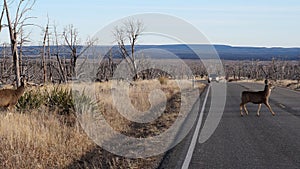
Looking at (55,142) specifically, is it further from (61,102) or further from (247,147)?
(61,102)

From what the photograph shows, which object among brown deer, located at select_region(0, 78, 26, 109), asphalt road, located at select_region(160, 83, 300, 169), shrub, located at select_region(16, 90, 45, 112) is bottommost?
asphalt road, located at select_region(160, 83, 300, 169)

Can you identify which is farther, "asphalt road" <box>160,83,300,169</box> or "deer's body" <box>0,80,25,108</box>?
"deer's body" <box>0,80,25,108</box>

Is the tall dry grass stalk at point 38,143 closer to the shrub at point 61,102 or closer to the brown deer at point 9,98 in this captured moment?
the brown deer at point 9,98

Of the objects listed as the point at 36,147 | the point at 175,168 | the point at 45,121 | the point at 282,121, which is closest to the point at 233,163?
the point at 175,168

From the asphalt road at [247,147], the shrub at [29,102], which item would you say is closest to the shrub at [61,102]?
the shrub at [29,102]

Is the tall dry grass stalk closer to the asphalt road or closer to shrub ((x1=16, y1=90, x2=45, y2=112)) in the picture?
the asphalt road

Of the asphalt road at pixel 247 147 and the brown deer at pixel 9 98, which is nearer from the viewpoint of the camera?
the asphalt road at pixel 247 147

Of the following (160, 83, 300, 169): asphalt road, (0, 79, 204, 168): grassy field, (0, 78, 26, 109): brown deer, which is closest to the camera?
(160, 83, 300, 169): asphalt road

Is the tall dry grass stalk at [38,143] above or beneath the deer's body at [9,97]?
beneath

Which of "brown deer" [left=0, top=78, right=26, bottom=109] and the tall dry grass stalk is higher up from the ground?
"brown deer" [left=0, top=78, right=26, bottom=109]

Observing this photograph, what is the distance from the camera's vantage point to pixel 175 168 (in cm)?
779

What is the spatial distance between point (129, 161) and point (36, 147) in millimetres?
2019

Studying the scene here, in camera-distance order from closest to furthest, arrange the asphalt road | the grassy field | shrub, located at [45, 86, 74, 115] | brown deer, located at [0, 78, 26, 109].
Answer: the asphalt road < the grassy field < brown deer, located at [0, 78, 26, 109] < shrub, located at [45, 86, 74, 115]

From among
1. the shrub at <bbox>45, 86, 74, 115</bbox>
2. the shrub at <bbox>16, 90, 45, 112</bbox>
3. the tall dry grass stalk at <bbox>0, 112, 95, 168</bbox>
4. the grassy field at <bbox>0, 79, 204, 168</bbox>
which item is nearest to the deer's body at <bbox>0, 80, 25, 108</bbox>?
the grassy field at <bbox>0, 79, 204, 168</bbox>
